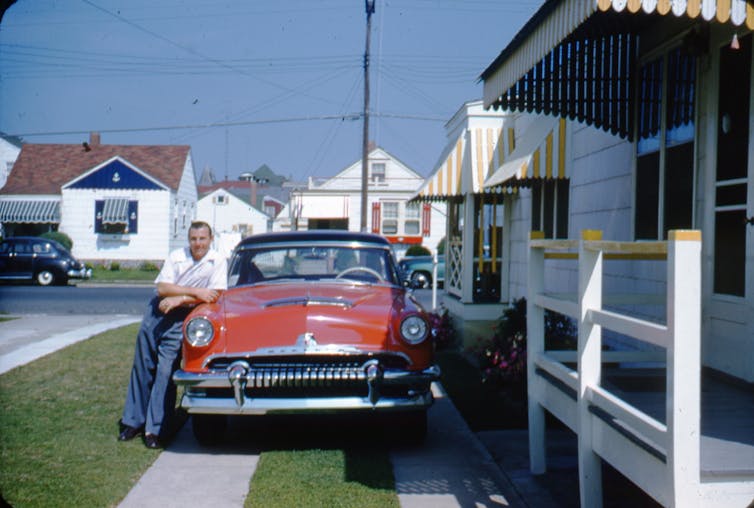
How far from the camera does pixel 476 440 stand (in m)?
6.51

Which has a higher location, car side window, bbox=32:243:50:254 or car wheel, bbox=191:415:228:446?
car side window, bbox=32:243:50:254

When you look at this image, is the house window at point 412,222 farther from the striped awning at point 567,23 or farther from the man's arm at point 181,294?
the man's arm at point 181,294

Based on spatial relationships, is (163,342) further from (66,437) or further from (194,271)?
(66,437)

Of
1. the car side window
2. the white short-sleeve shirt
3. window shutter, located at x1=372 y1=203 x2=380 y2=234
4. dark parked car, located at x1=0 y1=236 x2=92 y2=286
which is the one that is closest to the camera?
the white short-sleeve shirt

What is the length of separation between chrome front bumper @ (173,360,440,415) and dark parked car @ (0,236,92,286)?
2263cm

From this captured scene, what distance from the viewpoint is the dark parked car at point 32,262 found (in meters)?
26.3

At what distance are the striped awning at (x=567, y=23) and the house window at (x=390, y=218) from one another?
34.2 meters

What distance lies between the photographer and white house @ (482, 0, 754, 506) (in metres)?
3.15

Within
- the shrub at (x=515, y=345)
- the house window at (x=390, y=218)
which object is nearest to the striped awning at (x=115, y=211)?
the house window at (x=390, y=218)

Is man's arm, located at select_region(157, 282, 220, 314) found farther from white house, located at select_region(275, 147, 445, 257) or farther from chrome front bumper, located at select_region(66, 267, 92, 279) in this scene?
white house, located at select_region(275, 147, 445, 257)

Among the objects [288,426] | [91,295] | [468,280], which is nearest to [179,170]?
[91,295]

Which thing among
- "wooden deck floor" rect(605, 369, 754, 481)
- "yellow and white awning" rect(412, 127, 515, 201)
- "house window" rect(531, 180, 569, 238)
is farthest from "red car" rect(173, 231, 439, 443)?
"yellow and white awning" rect(412, 127, 515, 201)

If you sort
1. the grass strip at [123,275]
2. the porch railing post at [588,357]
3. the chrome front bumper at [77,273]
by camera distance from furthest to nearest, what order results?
the grass strip at [123,275], the chrome front bumper at [77,273], the porch railing post at [588,357]

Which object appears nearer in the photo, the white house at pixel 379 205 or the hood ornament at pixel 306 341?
the hood ornament at pixel 306 341
